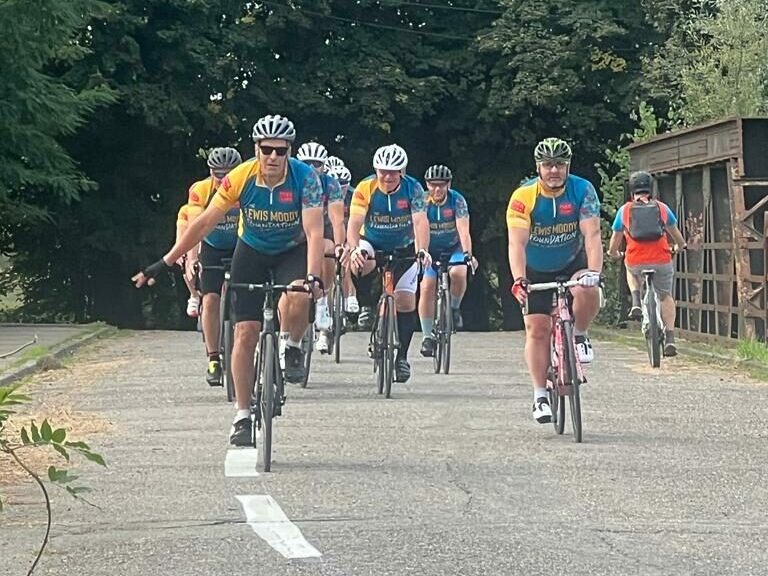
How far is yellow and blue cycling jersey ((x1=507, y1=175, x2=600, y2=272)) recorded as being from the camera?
38.2 feet

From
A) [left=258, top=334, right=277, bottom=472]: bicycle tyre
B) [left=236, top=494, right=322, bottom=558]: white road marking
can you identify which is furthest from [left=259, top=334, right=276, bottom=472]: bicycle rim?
[left=236, top=494, right=322, bottom=558]: white road marking

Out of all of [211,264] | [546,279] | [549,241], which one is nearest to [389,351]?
[211,264]

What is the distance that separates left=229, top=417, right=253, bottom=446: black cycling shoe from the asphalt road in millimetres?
101

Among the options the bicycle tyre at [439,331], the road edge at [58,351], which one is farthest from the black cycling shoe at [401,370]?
the road edge at [58,351]

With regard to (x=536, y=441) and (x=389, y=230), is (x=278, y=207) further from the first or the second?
(x=389, y=230)

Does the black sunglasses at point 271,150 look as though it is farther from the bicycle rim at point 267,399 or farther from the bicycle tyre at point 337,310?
the bicycle tyre at point 337,310

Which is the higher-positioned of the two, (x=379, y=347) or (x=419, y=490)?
(x=379, y=347)

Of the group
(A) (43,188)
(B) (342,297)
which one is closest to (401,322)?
(B) (342,297)

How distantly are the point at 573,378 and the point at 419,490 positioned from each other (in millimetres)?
2410

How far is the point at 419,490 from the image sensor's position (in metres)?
9.15

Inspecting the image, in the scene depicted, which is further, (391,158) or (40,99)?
(40,99)

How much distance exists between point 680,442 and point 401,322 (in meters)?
4.24

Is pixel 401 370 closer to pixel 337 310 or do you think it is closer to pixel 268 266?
pixel 337 310

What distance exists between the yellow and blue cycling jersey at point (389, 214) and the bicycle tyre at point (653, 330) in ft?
11.7
